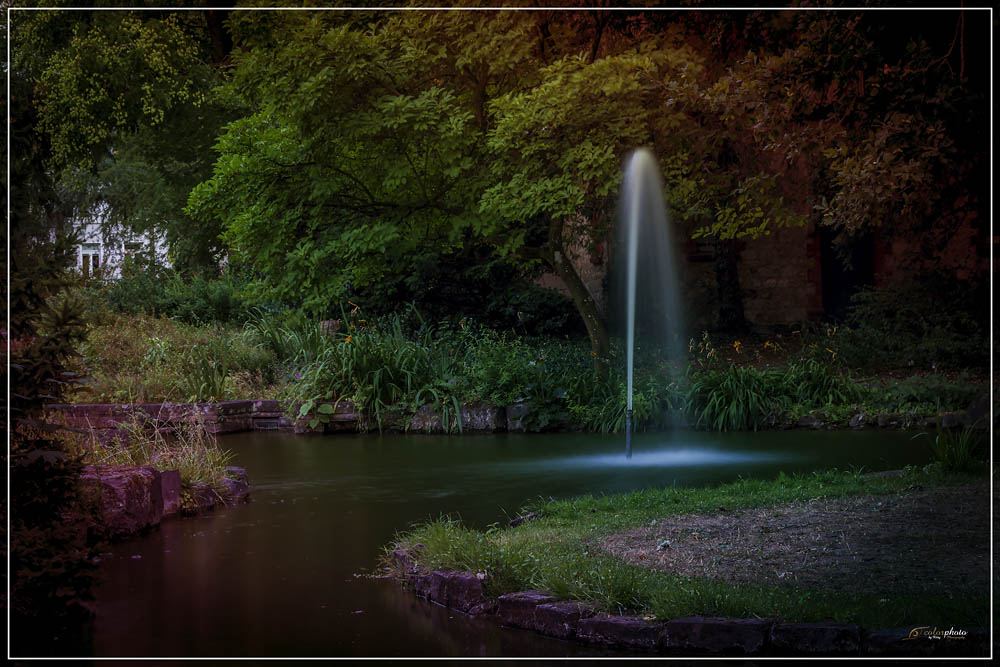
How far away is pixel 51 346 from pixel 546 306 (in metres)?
12.5

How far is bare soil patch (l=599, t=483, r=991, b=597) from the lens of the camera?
16.2 feet

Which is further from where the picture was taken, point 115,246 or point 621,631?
point 115,246

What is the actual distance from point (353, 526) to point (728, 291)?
12.2 m

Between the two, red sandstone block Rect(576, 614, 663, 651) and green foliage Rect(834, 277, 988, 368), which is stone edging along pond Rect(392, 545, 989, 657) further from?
green foliage Rect(834, 277, 988, 368)

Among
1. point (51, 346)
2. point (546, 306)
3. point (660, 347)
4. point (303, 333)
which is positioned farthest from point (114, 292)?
point (51, 346)

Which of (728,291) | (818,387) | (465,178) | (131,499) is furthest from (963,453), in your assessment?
(728,291)

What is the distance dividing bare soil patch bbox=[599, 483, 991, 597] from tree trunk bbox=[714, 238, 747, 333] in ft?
36.8

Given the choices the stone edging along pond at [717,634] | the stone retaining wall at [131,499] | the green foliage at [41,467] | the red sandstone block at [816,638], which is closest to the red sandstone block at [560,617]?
the stone edging along pond at [717,634]

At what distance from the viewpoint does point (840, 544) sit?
5543mm

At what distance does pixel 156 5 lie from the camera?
48.9 ft

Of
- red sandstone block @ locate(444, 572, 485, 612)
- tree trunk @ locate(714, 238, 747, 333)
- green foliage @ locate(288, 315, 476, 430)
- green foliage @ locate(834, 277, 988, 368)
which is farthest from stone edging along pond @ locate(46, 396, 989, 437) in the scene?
red sandstone block @ locate(444, 572, 485, 612)

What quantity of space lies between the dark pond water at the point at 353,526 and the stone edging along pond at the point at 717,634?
4.4 inches

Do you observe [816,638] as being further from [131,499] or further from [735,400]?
[735,400]

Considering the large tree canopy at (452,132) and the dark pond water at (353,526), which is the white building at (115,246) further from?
the dark pond water at (353,526)
